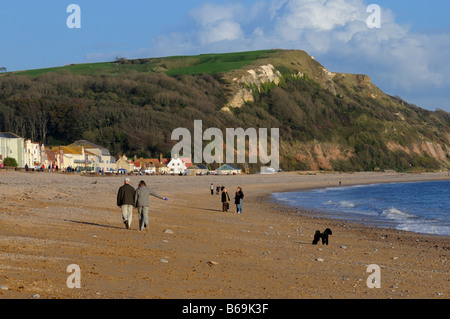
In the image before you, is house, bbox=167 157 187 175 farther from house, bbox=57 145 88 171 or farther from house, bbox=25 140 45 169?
house, bbox=25 140 45 169

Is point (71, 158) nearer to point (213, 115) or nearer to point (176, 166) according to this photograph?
point (176, 166)

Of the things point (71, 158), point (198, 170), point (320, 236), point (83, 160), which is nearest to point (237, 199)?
point (320, 236)

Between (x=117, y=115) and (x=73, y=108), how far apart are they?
11.6 meters

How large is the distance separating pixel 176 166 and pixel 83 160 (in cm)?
2151

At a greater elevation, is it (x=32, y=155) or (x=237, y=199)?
(x=32, y=155)

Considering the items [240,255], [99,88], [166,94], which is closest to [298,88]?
→ [166,94]

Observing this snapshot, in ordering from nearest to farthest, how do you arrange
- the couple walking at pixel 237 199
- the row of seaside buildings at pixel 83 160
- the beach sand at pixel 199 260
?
the beach sand at pixel 199 260
the couple walking at pixel 237 199
the row of seaside buildings at pixel 83 160

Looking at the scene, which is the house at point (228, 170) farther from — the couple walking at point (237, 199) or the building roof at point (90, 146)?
the couple walking at point (237, 199)

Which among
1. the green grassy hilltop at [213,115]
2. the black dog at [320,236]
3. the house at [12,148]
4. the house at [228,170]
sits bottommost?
the black dog at [320,236]

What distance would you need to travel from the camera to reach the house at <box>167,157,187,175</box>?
405ft

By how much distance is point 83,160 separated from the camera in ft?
362

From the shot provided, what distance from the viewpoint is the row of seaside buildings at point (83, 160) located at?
298ft

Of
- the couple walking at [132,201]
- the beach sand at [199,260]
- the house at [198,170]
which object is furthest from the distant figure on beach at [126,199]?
the house at [198,170]

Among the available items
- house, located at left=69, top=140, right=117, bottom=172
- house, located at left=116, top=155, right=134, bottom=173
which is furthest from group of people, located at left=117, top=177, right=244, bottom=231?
house, located at left=116, top=155, right=134, bottom=173
